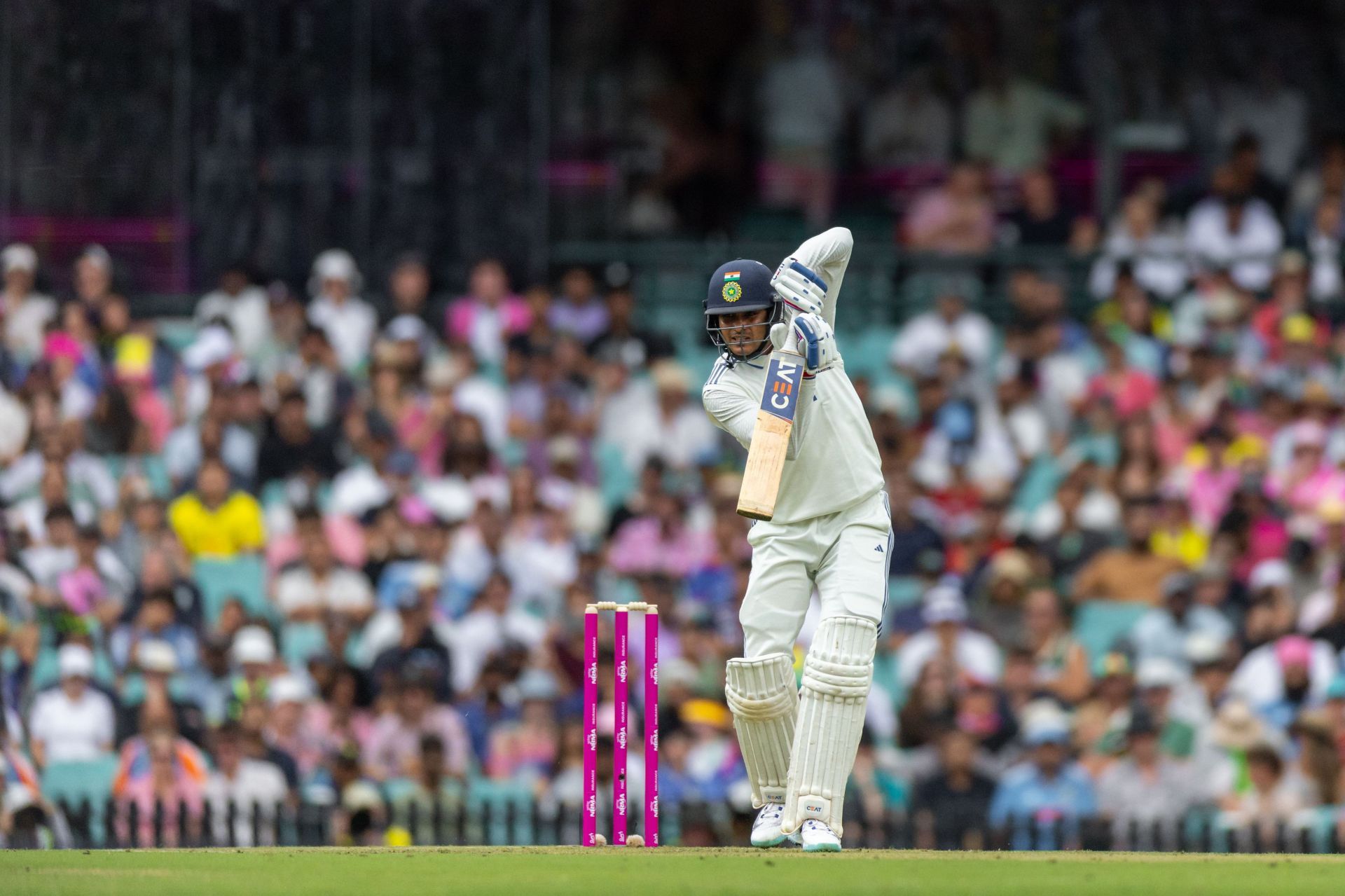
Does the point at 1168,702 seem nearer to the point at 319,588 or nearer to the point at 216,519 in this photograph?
the point at 319,588

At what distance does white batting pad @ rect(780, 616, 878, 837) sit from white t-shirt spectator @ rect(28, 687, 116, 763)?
20.2 ft

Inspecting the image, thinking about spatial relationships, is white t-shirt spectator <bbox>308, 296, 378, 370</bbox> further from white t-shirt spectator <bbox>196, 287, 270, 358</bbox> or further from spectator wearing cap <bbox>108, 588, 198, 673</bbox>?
spectator wearing cap <bbox>108, 588, 198, 673</bbox>

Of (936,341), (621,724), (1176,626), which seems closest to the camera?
(621,724)

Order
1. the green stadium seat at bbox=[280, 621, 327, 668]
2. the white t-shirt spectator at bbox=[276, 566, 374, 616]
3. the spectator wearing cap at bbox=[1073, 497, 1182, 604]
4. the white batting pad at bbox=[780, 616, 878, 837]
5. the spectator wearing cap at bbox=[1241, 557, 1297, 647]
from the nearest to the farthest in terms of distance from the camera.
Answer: the white batting pad at bbox=[780, 616, 878, 837] → the spectator wearing cap at bbox=[1241, 557, 1297, 647] → the green stadium seat at bbox=[280, 621, 327, 668] → the white t-shirt spectator at bbox=[276, 566, 374, 616] → the spectator wearing cap at bbox=[1073, 497, 1182, 604]

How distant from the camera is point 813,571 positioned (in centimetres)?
1045

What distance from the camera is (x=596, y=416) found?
17547mm

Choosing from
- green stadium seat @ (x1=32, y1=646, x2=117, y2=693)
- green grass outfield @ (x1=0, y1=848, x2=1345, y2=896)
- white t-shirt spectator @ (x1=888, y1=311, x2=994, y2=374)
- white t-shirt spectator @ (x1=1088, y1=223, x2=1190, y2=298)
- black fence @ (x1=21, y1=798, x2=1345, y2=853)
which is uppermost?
white t-shirt spectator @ (x1=1088, y1=223, x2=1190, y2=298)

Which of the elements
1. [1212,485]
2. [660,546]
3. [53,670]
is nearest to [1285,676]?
[1212,485]

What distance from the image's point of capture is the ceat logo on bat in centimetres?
1008

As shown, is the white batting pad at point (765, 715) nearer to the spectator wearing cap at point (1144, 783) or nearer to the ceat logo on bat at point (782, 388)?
the ceat logo on bat at point (782, 388)

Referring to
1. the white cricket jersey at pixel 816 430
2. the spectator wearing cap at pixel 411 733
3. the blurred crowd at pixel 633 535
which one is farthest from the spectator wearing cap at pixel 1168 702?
the white cricket jersey at pixel 816 430

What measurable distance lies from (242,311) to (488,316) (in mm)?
1805

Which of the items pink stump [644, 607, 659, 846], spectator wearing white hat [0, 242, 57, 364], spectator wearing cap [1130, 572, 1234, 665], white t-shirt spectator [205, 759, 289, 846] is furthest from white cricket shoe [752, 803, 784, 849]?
spectator wearing white hat [0, 242, 57, 364]

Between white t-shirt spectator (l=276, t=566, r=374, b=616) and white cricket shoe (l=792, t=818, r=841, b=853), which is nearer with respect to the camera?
white cricket shoe (l=792, t=818, r=841, b=853)
